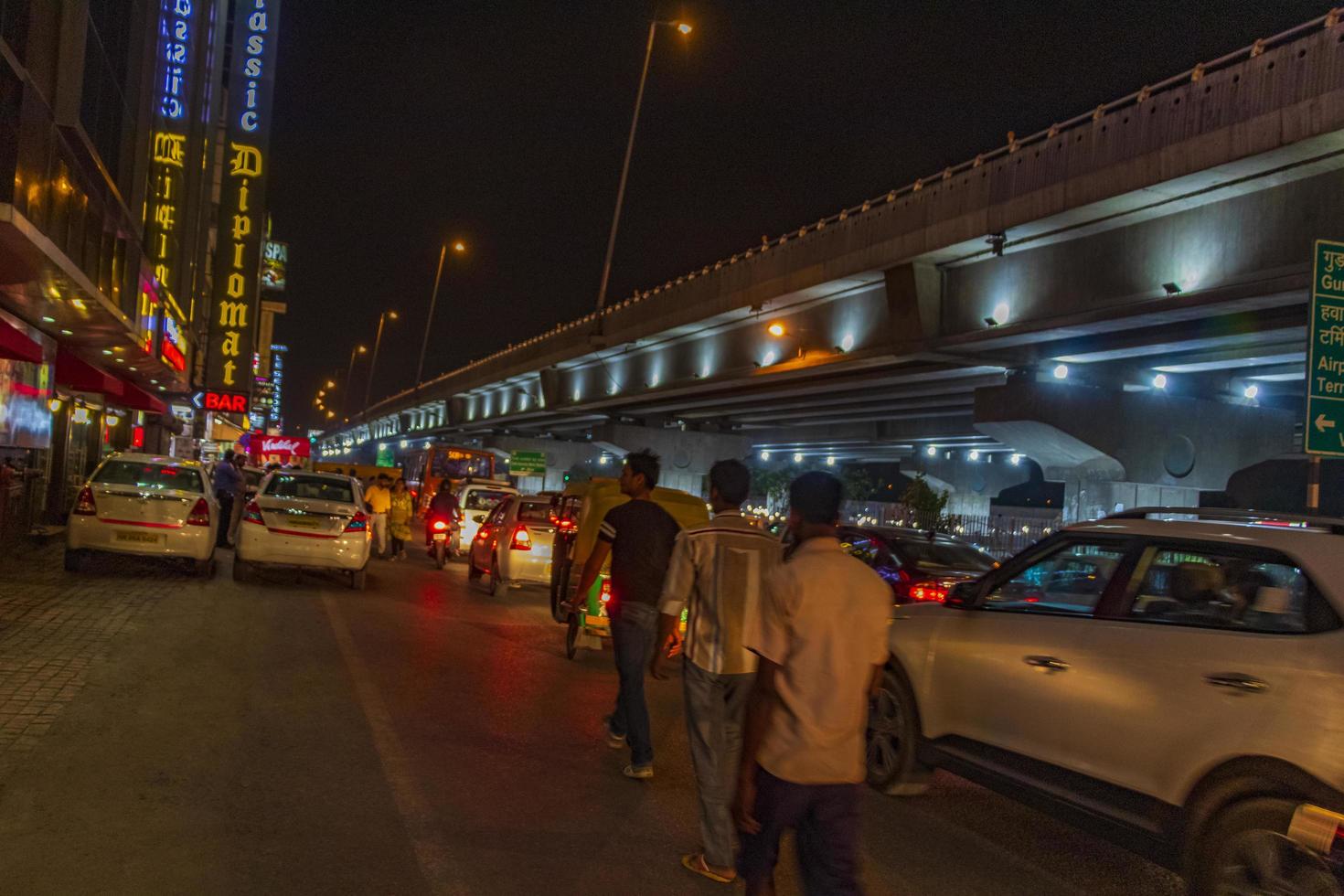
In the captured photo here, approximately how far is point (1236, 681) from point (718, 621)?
2.25 meters

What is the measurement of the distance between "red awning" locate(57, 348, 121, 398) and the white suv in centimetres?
1777

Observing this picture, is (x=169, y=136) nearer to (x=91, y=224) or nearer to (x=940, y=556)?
(x=91, y=224)

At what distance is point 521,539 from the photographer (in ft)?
55.1

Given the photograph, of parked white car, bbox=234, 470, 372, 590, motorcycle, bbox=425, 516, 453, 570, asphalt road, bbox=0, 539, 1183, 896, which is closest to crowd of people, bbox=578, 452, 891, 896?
asphalt road, bbox=0, 539, 1183, 896

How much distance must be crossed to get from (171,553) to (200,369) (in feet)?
94.1

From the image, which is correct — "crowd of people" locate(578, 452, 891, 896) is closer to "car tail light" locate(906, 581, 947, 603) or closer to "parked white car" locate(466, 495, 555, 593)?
"car tail light" locate(906, 581, 947, 603)

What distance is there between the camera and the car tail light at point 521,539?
55.1 feet

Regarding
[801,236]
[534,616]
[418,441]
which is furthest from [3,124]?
[418,441]

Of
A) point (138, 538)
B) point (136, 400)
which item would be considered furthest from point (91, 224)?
point (136, 400)

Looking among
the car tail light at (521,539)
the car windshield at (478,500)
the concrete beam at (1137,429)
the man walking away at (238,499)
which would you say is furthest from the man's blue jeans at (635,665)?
the concrete beam at (1137,429)

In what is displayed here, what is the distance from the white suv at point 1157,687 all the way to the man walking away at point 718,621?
1543 millimetres

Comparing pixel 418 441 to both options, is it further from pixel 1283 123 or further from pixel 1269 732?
pixel 1269 732

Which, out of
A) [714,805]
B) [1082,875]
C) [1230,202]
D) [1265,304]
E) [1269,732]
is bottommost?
[1082,875]

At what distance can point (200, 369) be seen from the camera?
137 feet
